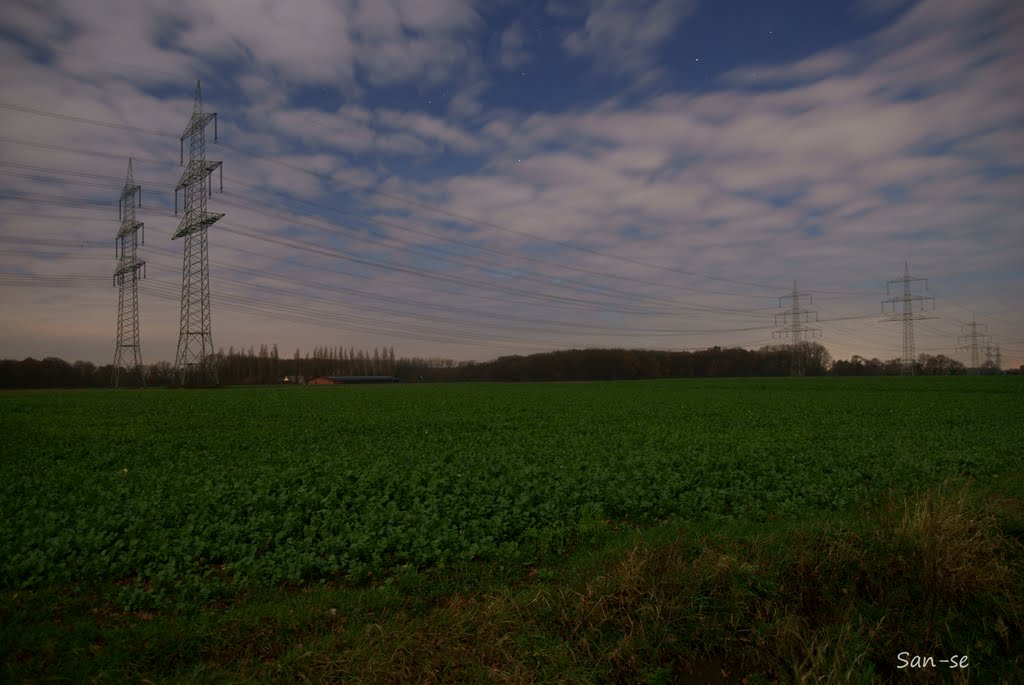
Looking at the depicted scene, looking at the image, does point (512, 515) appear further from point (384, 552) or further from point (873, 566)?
point (873, 566)

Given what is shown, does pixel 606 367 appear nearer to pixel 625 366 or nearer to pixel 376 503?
pixel 625 366

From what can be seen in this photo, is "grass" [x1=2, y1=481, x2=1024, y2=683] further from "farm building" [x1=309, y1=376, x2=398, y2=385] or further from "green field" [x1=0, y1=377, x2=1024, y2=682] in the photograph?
"farm building" [x1=309, y1=376, x2=398, y2=385]

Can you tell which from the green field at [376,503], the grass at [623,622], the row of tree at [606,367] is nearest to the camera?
the grass at [623,622]

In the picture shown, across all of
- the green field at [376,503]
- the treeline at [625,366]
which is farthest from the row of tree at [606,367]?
the green field at [376,503]

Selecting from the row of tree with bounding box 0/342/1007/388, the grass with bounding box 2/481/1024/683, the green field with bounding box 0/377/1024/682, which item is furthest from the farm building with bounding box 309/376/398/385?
the grass with bounding box 2/481/1024/683

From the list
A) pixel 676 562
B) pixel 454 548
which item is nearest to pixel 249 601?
pixel 454 548

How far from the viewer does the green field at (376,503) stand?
7887 mm

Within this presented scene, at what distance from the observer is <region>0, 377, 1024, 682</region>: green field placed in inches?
311

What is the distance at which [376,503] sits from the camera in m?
11.3

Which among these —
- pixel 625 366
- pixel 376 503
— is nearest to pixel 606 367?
pixel 625 366

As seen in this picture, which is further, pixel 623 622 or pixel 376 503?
pixel 376 503

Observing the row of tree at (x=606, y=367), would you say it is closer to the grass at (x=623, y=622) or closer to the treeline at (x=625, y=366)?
the treeline at (x=625, y=366)

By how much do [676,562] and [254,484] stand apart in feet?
29.4

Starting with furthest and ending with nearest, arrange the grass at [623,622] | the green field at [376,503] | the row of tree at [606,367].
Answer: the row of tree at [606,367] < the green field at [376,503] < the grass at [623,622]
